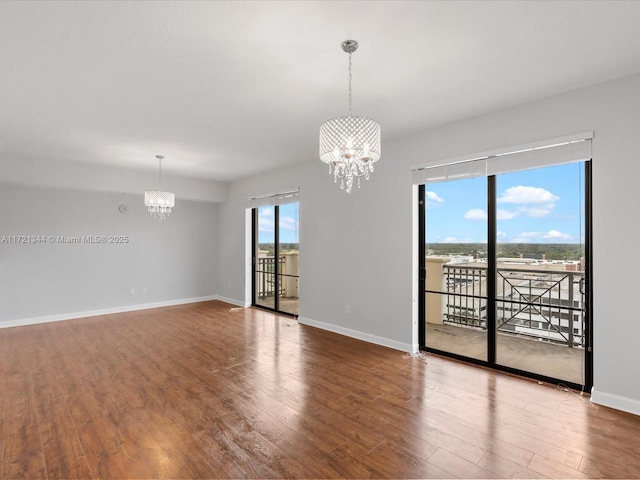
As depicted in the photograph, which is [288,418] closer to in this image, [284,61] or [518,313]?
[518,313]

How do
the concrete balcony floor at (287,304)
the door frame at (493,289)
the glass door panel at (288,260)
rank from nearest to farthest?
the door frame at (493,289), the glass door panel at (288,260), the concrete balcony floor at (287,304)

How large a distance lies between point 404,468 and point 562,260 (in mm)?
2496

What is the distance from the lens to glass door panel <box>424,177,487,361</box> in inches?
144

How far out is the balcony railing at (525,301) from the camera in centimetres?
312

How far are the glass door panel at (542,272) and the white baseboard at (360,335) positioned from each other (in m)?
1.06

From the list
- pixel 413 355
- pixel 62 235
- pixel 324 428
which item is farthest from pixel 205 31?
pixel 62 235

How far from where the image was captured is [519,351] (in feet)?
11.4

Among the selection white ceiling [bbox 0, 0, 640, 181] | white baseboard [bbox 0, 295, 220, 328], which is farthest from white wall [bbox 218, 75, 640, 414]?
white baseboard [bbox 0, 295, 220, 328]

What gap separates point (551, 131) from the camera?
3.00m

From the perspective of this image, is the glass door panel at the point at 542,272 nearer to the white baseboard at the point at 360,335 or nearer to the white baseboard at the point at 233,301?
the white baseboard at the point at 360,335

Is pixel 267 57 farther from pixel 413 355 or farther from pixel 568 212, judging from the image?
pixel 413 355

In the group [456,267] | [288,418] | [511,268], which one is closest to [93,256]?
[288,418]

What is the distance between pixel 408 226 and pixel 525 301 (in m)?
1.48

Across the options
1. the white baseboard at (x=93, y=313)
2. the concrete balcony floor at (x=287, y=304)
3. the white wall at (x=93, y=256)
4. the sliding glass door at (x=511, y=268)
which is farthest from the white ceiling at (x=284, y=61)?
the concrete balcony floor at (x=287, y=304)
